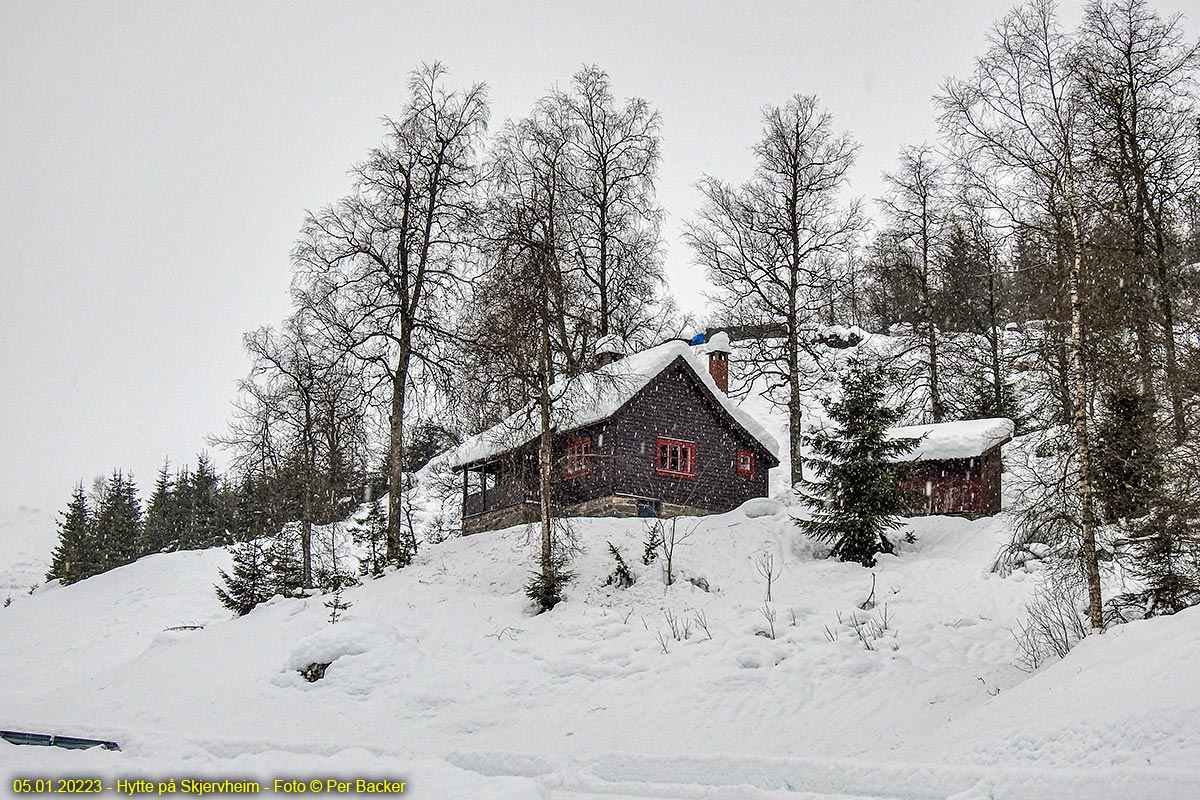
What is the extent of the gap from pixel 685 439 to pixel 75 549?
35.5 meters

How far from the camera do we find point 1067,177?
38.9ft

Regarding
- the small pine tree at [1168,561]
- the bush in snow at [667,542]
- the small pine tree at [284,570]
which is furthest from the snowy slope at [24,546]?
the small pine tree at [1168,561]

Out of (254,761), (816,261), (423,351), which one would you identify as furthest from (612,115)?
(254,761)

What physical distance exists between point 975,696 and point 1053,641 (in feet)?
4.78

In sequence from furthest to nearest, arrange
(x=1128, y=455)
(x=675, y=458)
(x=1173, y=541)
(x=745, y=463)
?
(x=745, y=463), (x=675, y=458), (x=1128, y=455), (x=1173, y=541)

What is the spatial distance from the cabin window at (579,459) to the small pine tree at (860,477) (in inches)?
299

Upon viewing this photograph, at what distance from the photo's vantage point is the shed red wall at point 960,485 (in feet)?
77.7

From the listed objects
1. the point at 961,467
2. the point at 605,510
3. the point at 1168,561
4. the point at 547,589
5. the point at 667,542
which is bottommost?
the point at 547,589

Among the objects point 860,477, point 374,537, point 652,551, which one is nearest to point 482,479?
point 374,537

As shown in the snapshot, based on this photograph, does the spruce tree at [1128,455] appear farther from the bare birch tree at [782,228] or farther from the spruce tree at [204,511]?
the spruce tree at [204,511]

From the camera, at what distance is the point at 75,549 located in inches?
1767

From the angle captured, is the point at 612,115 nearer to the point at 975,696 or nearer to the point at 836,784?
the point at 975,696

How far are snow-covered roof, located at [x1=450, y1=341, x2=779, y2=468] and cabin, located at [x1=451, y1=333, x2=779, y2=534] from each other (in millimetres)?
44

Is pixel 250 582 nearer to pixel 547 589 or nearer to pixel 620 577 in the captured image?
pixel 547 589
